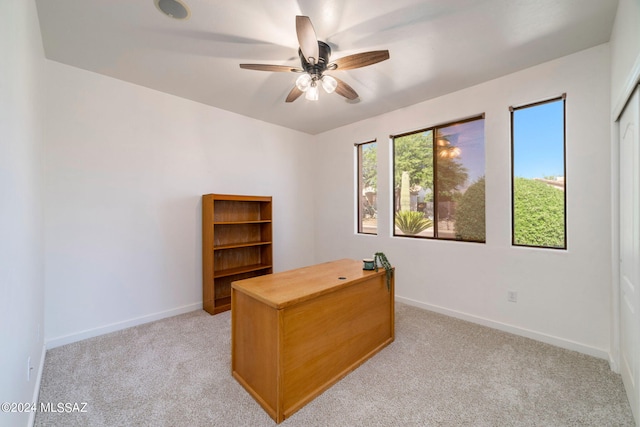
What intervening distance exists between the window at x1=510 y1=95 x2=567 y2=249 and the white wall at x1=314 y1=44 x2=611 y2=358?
10 centimetres

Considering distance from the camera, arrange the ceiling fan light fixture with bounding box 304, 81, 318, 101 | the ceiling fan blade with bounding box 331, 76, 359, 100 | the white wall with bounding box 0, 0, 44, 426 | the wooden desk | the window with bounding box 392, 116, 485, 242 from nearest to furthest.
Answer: the white wall with bounding box 0, 0, 44, 426
the wooden desk
the ceiling fan light fixture with bounding box 304, 81, 318, 101
the ceiling fan blade with bounding box 331, 76, 359, 100
the window with bounding box 392, 116, 485, 242

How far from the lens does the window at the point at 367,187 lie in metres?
4.21

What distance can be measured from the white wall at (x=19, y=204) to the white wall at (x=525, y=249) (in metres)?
3.58

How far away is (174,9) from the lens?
1915mm

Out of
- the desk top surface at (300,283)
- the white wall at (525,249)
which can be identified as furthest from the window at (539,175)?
the desk top surface at (300,283)

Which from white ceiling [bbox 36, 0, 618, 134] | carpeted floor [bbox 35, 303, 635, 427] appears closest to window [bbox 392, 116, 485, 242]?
white ceiling [bbox 36, 0, 618, 134]

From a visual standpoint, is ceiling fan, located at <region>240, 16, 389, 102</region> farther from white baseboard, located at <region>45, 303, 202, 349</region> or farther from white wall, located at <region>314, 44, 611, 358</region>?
white baseboard, located at <region>45, 303, 202, 349</region>

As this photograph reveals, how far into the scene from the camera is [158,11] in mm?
1941

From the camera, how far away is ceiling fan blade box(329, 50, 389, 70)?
1940 millimetres

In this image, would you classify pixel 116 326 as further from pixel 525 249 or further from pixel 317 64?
pixel 525 249

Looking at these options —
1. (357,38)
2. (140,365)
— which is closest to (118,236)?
(140,365)

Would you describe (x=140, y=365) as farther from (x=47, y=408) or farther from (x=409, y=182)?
(x=409, y=182)

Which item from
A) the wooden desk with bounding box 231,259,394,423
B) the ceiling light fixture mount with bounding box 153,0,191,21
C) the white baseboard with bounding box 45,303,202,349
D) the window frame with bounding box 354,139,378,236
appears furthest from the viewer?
the window frame with bounding box 354,139,378,236

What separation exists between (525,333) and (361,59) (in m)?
3.06
